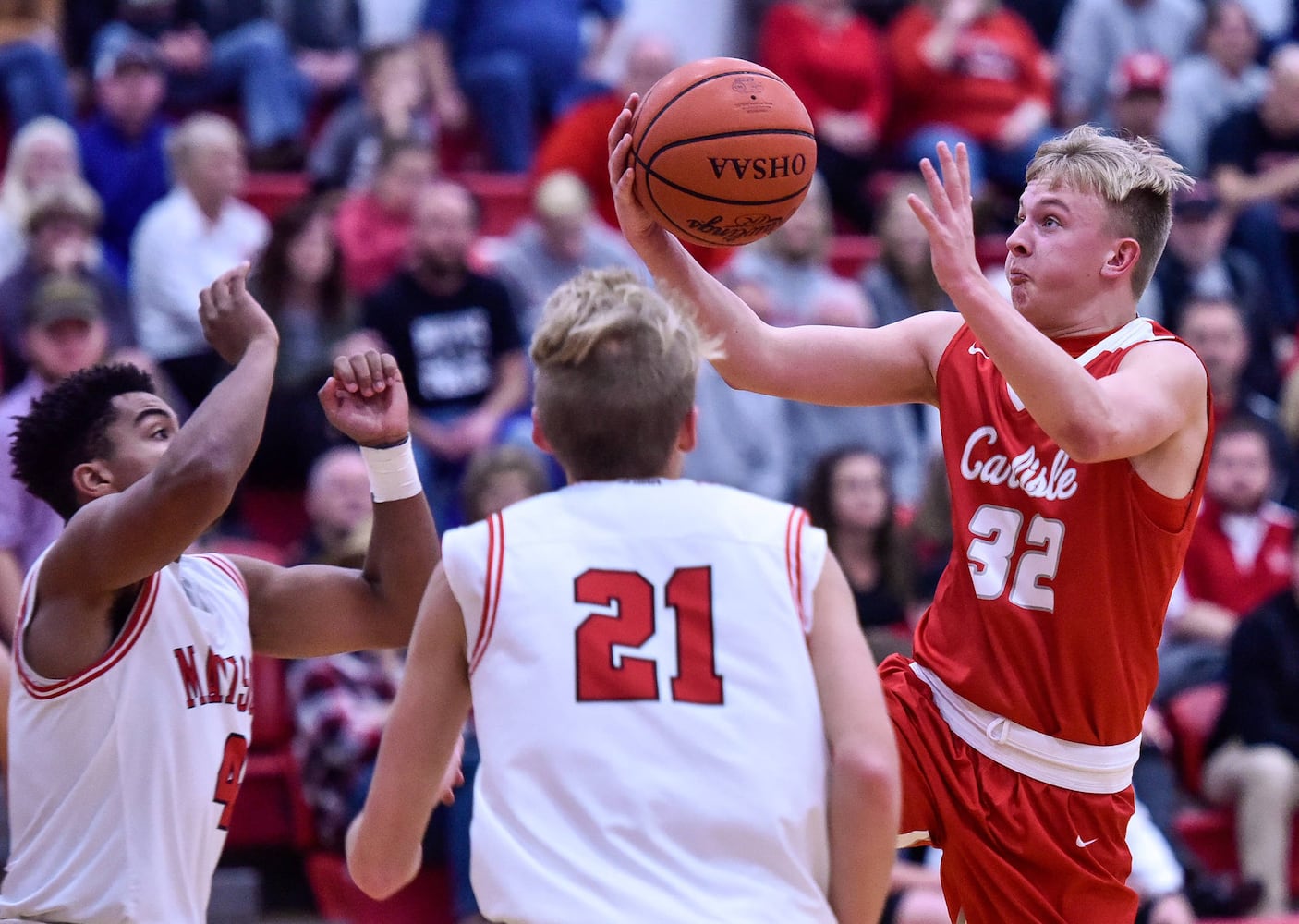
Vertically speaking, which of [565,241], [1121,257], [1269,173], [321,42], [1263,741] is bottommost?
[1263,741]

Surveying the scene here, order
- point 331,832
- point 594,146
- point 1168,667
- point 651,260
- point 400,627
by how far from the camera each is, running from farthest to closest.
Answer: point 594,146
point 1168,667
point 331,832
point 651,260
point 400,627

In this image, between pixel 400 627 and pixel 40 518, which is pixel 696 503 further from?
pixel 40 518

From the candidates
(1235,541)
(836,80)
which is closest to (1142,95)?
(836,80)

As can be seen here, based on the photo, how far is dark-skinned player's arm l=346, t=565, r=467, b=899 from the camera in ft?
9.21

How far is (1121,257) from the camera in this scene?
3.83 meters

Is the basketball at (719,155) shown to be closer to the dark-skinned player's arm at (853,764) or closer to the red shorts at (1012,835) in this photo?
the red shorts at (1012,835)

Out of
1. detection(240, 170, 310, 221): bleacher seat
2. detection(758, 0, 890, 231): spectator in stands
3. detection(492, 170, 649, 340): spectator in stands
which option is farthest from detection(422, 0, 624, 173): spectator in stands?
detection(492, 170, 649, 340): spectator in stands

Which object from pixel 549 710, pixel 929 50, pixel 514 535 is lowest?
pixel 549 710

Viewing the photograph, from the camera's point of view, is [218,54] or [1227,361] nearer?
[1227,361]

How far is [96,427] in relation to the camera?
347 centimetres

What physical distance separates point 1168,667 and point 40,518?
483cm

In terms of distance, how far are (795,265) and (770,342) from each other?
520cm

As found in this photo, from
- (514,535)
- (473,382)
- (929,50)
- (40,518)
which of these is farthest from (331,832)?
(929,50)

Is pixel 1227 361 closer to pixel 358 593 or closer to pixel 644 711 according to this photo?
pixel 358 593
